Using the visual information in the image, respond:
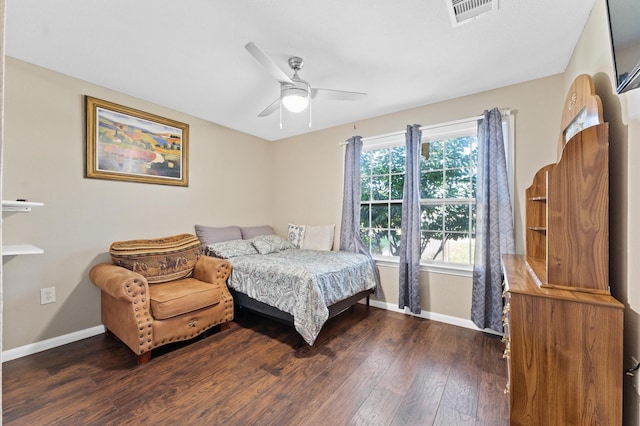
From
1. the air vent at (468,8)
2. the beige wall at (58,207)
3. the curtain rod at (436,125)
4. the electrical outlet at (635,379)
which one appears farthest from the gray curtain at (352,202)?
the electrical outlet at (635,379)

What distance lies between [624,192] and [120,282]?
323cm

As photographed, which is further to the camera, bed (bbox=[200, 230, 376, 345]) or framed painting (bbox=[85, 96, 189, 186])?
framed painting (bbox=[85, 96, 189, 186])

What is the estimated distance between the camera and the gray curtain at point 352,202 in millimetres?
3637

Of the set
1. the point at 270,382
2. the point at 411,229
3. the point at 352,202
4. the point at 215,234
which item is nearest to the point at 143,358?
the point at 270,382

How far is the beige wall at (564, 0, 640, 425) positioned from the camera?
137cm

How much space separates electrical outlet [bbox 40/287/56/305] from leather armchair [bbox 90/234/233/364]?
309 millimetres

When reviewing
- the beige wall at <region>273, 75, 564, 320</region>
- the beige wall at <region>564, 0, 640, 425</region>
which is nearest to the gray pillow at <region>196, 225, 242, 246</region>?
the beige wall at <region>273, 75, 564, 320</region>

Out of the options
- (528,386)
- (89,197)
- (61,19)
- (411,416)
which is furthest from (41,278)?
(528,386)

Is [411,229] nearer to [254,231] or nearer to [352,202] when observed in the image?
[352,202]

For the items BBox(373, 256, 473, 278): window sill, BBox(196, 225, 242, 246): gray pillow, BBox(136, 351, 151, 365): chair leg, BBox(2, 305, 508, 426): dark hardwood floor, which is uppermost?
BBox(196, 225, 242, 246): gray pillow

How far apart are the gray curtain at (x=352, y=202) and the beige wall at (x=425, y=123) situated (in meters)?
0.20

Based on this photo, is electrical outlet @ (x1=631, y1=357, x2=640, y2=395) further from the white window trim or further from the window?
the window

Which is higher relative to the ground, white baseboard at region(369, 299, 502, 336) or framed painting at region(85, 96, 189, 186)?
framed painting at region(85, 96, 189, 186)

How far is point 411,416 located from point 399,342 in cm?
92
